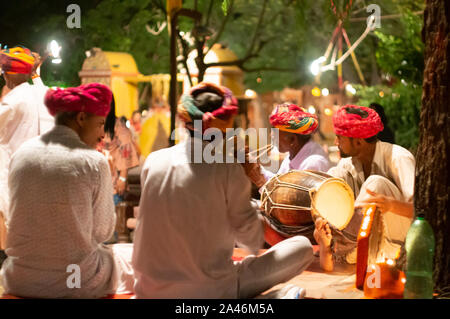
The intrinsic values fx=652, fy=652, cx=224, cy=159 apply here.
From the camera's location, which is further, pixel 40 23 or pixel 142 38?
pixel 142 38

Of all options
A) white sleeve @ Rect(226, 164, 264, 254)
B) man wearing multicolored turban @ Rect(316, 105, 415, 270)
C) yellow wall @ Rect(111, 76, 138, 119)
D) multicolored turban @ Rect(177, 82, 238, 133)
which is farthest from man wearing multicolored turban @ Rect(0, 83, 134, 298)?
yellow wall @ Rect(111, 76, 138, 119)

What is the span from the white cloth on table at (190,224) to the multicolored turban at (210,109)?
0.14 metres

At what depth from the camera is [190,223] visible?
410 cm

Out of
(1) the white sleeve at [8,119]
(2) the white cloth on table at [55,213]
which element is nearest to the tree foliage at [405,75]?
(1) the white sleeve at [8,119]

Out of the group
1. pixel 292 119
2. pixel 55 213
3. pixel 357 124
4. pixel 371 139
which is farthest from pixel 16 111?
pixel 371 139

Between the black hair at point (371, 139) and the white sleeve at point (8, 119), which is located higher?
Answer: the white sleeve at point (8, 119)

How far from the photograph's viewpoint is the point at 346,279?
5.29 metres

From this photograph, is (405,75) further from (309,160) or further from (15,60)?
(15,60)

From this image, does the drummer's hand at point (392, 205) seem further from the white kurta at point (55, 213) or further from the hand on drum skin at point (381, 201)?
the white kurta at point (55, 213)

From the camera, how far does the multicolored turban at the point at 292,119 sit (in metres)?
6.45

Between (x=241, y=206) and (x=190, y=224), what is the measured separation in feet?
1.13

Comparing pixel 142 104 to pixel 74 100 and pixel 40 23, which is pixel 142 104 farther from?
pixel 74 100
